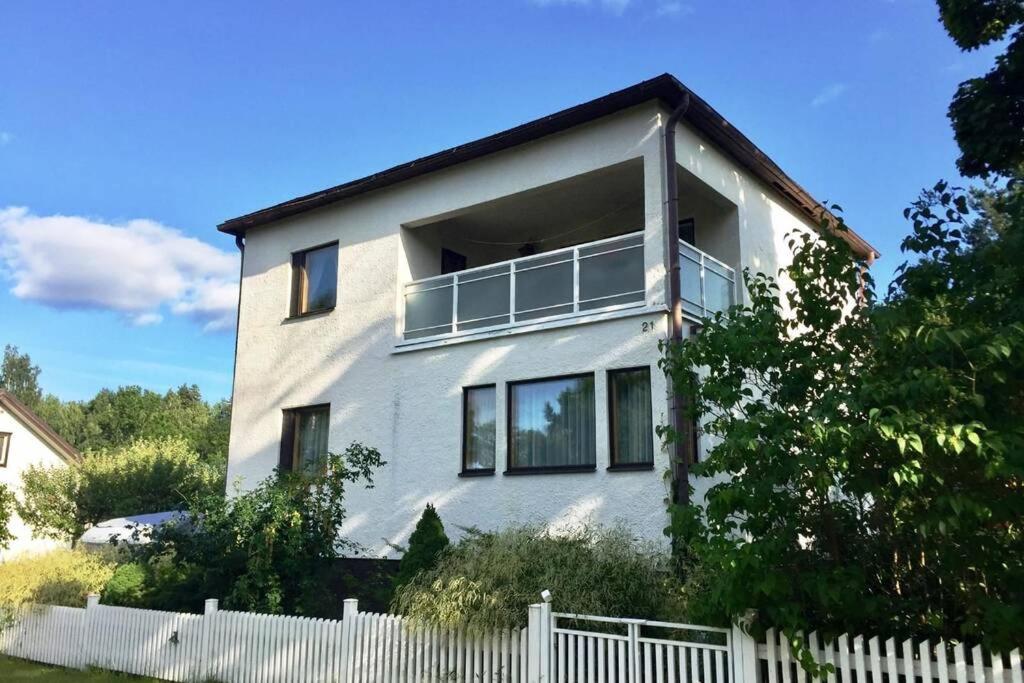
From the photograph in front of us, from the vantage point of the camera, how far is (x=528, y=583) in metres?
8.49

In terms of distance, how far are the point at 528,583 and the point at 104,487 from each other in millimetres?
24285

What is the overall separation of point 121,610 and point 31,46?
8873mm

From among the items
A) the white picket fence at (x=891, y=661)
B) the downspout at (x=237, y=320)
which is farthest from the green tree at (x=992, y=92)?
the downspout at (x=237, y=320)

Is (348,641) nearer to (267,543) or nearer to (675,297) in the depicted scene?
(267,543)

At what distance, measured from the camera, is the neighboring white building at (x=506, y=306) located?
39.3ft

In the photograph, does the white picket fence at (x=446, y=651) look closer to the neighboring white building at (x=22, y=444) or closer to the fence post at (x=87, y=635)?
the fence post at (x=87, y=635)

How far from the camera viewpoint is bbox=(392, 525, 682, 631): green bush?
8.27 m

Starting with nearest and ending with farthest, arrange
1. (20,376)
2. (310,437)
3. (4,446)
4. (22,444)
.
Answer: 1. (310,437)
2. (4,446)
3. (22,444)
4. (20,376)

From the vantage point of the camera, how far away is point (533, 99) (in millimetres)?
14180

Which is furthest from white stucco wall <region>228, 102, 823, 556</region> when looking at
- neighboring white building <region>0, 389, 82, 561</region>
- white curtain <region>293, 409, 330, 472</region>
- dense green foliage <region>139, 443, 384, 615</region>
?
neighboring white building <region>0, 389, 82, 561</region>

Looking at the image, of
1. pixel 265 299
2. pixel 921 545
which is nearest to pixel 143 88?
pixel 265 299

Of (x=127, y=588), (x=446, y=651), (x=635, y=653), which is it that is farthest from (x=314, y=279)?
(x=635, y=653)

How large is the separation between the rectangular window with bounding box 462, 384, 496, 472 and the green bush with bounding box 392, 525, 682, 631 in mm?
3501

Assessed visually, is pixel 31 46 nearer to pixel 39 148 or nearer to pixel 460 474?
pixel 39 148
